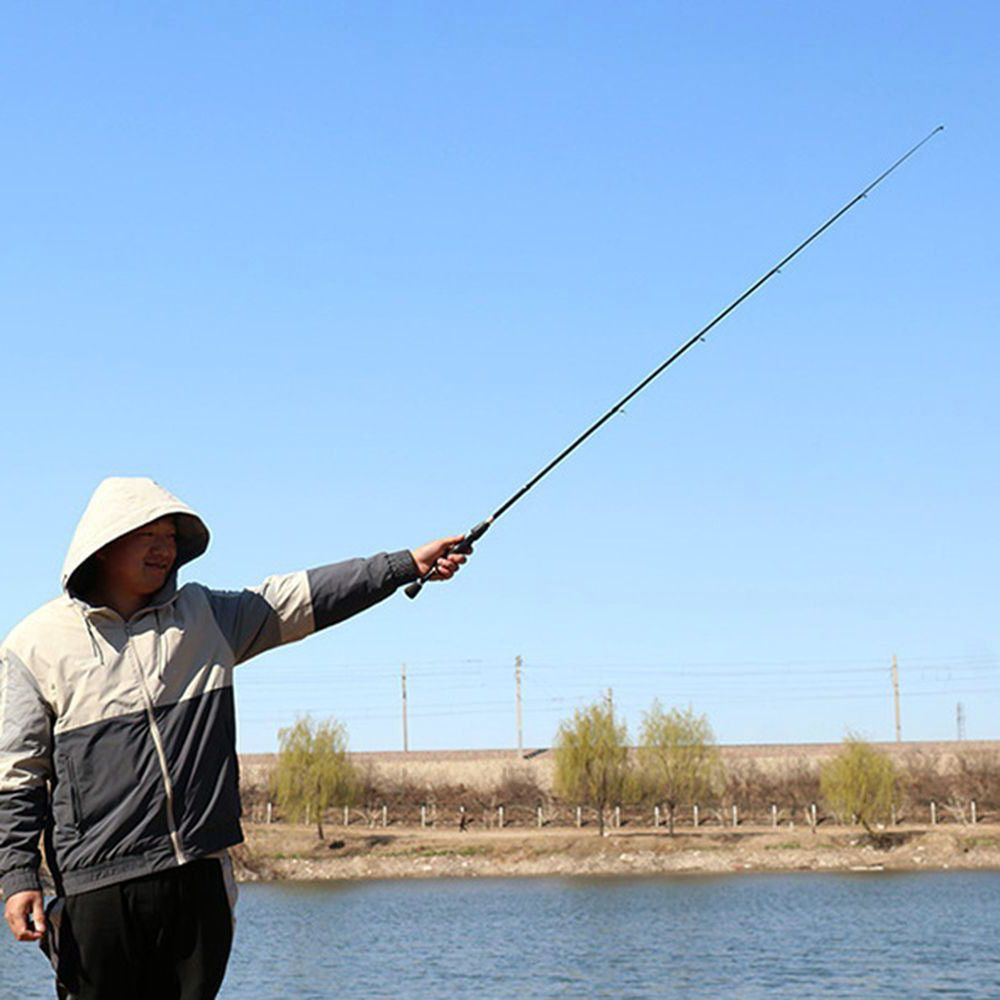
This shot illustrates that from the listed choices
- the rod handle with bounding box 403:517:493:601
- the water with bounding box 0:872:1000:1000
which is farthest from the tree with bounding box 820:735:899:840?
the rod handle with bounding box 403:517:493:601

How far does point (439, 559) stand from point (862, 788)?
55525 mm

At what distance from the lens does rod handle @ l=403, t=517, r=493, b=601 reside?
15.1 feet

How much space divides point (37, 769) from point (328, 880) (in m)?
50.9

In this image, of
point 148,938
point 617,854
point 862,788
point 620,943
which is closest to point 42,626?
point 148,938

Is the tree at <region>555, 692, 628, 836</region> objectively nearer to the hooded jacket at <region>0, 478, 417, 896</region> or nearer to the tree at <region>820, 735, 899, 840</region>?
the tree at <region>820, 735, 899, 840</region>

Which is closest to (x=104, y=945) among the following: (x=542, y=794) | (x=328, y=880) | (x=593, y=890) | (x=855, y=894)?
(x=855, y=894)

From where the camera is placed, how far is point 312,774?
61.3 metres

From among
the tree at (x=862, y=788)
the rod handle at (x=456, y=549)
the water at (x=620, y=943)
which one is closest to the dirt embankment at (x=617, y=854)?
the tree at (x=862, y=788)

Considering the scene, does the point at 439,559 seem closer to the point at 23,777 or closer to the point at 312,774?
the point at 23,777

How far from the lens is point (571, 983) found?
81.1 feet

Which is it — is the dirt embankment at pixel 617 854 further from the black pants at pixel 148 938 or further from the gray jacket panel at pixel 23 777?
the gray jacket panel at pixel 23 777

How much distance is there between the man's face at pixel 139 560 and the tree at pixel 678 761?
57801 mm

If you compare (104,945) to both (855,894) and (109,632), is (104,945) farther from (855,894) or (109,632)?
(855,894)

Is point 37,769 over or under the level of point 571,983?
over
